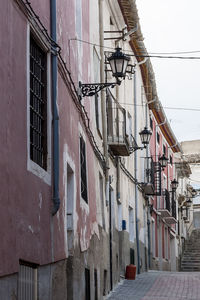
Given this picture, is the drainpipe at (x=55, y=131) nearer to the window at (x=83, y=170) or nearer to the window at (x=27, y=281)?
the window at (x=27, y=281)

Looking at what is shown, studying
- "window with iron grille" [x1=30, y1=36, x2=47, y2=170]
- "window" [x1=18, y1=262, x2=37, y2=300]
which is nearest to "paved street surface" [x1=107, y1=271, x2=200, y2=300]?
"window with iron grille" [x1=30, y1=36, x2=47, y2=170]

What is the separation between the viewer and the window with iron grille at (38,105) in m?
9.45

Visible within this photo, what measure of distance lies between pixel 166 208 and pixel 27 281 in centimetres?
2673

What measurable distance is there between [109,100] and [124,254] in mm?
5140

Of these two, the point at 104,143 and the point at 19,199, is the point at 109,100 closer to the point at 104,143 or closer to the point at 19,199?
the point at 104,143

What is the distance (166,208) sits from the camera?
1382 inches

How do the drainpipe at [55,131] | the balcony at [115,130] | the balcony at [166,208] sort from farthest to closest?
1. the balcony at [166,208]
2. the balcony at [115,130]
3. the drainpipe at [55,131]

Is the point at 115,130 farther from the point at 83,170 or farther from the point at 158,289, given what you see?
the point at 83,170

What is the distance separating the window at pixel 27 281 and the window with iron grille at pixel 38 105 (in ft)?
4.60

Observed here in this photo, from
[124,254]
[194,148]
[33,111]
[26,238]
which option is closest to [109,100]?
[124,254]

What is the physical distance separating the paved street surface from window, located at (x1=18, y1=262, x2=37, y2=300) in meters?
7.68

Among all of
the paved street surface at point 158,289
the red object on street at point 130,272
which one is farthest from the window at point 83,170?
the red object on street at point 130,272

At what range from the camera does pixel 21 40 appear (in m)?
8.56

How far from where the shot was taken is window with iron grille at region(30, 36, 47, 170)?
9.45m
